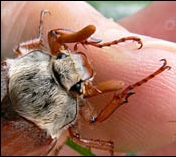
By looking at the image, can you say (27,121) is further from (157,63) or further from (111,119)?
(157,63)

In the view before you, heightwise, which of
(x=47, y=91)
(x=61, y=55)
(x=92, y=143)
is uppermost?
(x=61, y=55)

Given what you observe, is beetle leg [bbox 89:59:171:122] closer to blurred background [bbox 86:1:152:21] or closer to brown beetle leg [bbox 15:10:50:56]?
brown beetle leg [bbox 15:10:50:56]

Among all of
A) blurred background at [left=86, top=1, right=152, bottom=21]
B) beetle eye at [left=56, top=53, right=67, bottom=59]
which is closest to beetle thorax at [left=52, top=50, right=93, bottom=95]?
beetle eye at [left=56, top=53, right=67, bottom=59]

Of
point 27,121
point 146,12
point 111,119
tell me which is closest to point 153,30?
point 146,12

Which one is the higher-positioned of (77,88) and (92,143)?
(77,88)

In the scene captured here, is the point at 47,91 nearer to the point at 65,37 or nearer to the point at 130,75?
the point at 65,37

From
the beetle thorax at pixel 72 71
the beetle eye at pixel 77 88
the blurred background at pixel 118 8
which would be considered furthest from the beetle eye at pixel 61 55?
the blurred background at pixel 118 8

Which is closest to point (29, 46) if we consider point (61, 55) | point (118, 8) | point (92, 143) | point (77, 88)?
point (61, 55)
